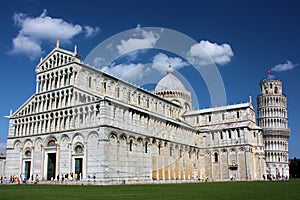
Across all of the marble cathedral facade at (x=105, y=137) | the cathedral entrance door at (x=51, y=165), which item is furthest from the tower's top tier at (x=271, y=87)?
the cathedral entrance door at (x=51, y=165)

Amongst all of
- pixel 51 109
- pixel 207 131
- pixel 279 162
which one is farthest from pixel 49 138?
pixel 279 162

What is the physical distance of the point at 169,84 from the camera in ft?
248

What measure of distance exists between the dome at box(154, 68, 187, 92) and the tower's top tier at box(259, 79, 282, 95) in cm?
3224

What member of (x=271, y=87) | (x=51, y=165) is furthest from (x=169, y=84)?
(x=51, y=165)

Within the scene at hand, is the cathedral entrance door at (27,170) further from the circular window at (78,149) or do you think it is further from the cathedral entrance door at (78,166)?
the circular window at (78,149)

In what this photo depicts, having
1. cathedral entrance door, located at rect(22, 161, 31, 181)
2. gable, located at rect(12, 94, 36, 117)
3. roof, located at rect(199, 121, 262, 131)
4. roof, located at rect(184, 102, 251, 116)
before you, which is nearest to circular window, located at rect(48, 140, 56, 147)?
cathedral entrance door, located at rect(22, 161, 31, 181)

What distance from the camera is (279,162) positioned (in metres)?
89.8

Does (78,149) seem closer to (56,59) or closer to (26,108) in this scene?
(26,108)

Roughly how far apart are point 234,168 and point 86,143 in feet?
111

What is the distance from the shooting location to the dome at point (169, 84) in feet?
246

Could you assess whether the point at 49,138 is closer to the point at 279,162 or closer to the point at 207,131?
the point at 207,131

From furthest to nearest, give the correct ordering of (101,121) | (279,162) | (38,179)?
(279,162) < (38,179) < (101,121)

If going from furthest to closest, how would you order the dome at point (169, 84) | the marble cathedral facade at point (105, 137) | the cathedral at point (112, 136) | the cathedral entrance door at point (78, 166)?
the dome at point (169, 84)
the cathedral entrance door at point (78, 166)
the cathedral at point (112, 136)
the marble cathedral facade at point (105, 137)

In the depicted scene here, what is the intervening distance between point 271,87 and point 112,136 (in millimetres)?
68702
